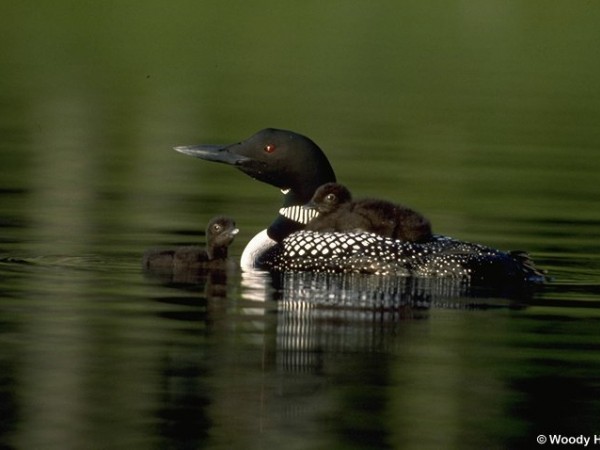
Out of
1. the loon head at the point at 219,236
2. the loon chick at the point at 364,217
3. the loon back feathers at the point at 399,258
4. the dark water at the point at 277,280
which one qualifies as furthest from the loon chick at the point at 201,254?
the loon chick at the point at 364,217

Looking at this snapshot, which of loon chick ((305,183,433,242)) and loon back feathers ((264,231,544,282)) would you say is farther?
loon chick ((305,183,433,242))

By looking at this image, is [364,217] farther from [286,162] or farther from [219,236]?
[286,162]

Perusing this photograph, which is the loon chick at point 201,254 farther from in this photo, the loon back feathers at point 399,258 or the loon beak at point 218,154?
the loon beak at point 218,154

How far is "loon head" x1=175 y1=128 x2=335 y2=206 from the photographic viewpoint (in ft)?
38.0

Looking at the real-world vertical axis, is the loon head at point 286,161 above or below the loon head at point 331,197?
above

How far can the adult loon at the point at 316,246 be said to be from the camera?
10516 mm

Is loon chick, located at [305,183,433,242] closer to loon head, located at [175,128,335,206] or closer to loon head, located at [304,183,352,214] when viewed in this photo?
loon head, located at [304,183,352,214]

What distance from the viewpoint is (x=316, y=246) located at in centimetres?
1078

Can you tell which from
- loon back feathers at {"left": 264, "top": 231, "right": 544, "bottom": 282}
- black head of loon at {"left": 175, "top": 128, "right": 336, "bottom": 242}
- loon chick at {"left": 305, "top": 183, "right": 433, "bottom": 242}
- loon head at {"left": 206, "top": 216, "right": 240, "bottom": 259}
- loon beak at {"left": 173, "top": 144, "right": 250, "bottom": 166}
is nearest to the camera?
loon back feathers at {"left": 264, "top": 231, "right": 544, "bottom": 282}

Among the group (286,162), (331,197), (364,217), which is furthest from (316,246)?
(286,162)

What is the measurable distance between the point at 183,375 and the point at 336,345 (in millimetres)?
851

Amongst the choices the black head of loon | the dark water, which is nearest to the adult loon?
the black head of loon

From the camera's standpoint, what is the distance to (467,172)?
54.9 ft

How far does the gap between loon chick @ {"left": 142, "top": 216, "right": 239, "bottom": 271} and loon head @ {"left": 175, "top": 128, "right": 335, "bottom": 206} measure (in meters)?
0.64
